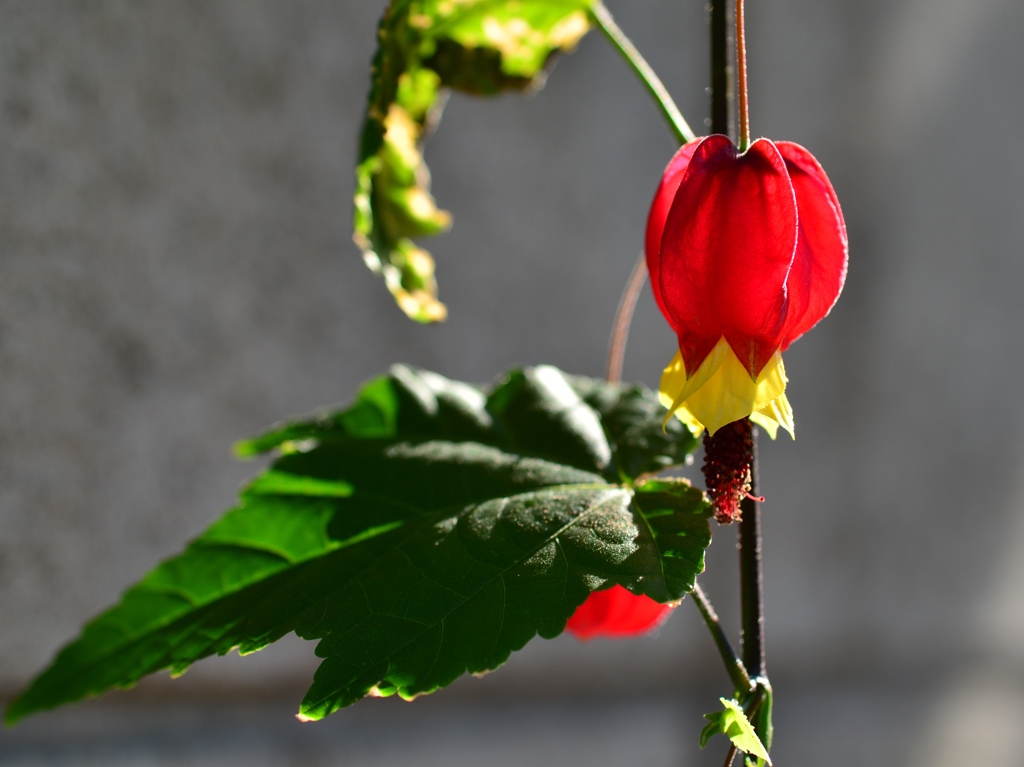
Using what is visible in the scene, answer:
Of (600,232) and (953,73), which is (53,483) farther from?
(953,73)

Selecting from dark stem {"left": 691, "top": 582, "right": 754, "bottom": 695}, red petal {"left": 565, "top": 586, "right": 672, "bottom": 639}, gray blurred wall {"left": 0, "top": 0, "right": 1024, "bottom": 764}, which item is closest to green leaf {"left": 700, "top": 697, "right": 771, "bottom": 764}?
dark stem {"left": 691, "top": 582, "right": 754, "bottom": 695}

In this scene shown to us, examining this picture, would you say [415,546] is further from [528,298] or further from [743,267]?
[528,298]

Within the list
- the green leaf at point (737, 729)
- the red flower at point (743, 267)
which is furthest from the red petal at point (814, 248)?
the green leaf at point (737, 729)

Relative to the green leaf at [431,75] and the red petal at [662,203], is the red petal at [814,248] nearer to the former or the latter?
the red petal at [662,203]

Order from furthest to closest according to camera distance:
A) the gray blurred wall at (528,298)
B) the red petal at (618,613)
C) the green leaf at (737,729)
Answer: the gray blurred wall at (528,298) < the red petal at (618,613) < the green leaf at (737,729)

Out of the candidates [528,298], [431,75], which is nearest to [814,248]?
[431,75]

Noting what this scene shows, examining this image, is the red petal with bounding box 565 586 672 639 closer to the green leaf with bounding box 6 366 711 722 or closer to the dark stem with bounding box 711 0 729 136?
the green leaf with bounding box 6 366 711 722

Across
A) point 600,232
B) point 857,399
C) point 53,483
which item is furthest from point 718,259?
point 857,399
